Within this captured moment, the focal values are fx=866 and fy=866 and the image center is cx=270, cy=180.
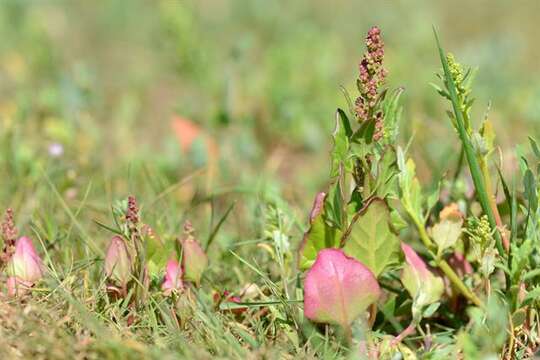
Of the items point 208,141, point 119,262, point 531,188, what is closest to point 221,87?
point 208,141

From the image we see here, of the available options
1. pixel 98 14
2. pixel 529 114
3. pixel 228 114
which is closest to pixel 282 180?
pixel 228 114

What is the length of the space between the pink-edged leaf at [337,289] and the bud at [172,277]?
339 mm

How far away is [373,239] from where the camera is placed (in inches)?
70.2

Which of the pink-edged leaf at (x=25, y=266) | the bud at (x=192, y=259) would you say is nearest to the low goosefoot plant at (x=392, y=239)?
the bud at (x=192, y=259)

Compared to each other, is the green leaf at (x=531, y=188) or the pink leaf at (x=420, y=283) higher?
the green leaf at (x=531, y=188)

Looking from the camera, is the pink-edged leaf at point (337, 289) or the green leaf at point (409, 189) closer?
the pink-edged leaf at point (337, 289)

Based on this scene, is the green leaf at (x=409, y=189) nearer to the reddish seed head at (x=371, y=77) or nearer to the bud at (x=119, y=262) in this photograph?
Result: the reddish seed head at (x=371, y=77)

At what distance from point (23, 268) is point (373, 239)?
766 mm

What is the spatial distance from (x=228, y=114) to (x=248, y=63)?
1.00m

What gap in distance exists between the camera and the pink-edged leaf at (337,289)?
5.62 ft

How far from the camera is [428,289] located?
1844 millimetres

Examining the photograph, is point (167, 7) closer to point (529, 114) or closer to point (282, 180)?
point (282, 180)

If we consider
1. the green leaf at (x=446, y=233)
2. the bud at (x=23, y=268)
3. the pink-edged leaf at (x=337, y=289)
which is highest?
the green leaf at (x=446, y=233)

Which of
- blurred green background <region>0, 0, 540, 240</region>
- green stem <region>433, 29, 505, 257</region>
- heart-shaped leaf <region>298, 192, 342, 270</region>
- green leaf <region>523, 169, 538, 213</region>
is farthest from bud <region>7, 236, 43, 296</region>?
green leaf <region>523, 169, 538, 213</region>
